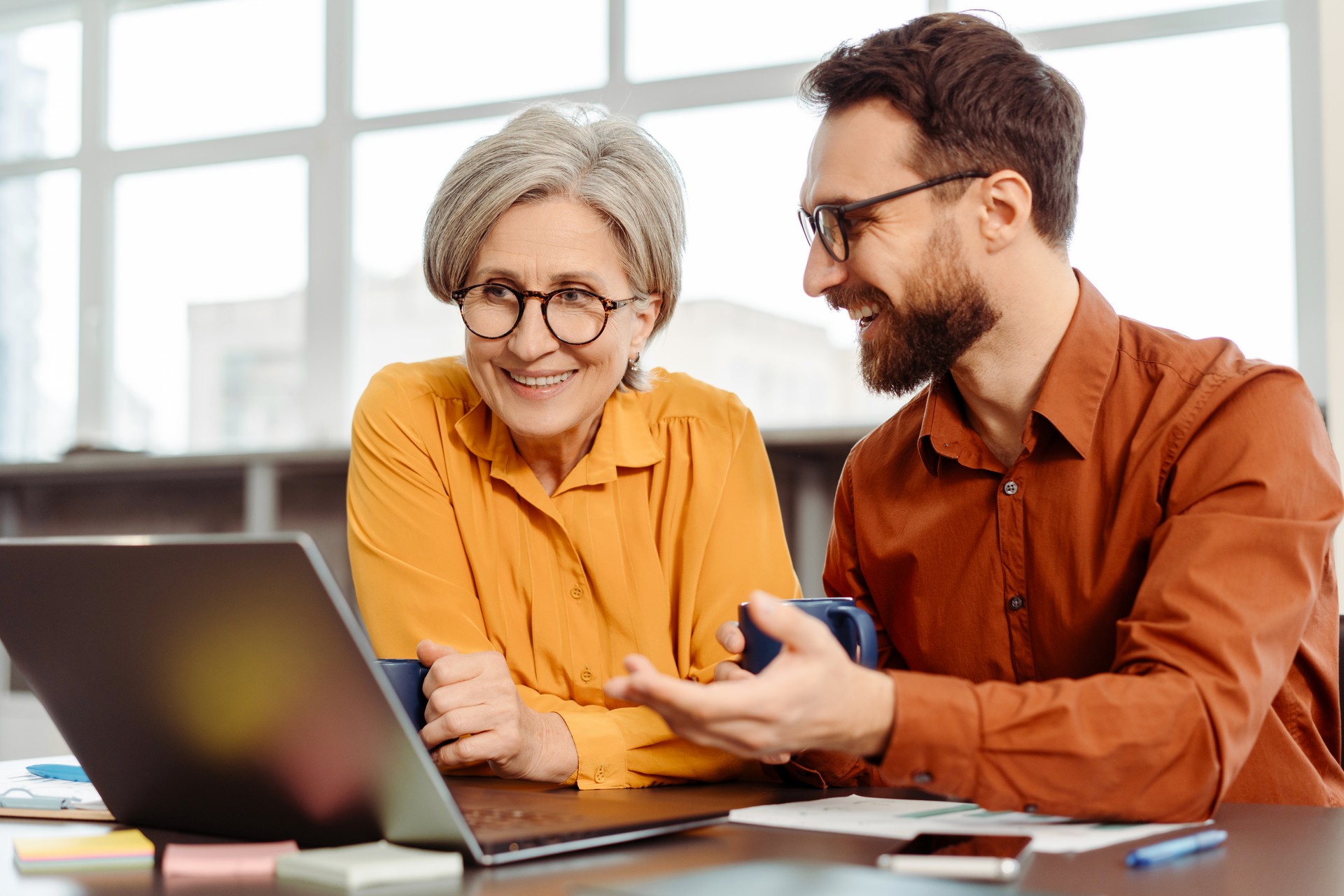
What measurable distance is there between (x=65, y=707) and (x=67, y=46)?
4.79 m

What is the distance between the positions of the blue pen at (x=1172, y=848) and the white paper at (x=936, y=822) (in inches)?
1.7

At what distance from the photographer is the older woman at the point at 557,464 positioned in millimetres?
1554

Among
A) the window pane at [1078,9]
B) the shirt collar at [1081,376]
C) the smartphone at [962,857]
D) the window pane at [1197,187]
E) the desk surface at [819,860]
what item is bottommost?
the desk surface at [819,860]

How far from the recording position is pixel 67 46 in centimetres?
498

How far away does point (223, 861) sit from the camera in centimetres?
82

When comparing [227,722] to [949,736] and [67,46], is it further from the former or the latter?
[67,46]

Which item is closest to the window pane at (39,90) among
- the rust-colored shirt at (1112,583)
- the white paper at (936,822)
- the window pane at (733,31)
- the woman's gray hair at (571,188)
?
the window pane at (733,31)

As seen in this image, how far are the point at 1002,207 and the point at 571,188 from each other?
524 millimetres

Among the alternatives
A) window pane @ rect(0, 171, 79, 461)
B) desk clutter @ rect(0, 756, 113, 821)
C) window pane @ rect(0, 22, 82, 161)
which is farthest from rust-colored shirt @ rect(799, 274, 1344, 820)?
window pane @ rect(0, 22, 82, 161)

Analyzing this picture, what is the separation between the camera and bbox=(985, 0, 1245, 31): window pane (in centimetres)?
345

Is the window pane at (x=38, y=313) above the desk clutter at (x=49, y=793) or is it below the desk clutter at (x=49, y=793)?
above

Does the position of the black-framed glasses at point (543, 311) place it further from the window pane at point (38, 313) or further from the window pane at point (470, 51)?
the window pane at point (38, 313)

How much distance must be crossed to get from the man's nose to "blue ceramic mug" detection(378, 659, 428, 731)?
2.00 feet

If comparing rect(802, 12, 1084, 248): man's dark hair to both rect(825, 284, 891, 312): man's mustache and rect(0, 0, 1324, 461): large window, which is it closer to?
rect(825, 284, 891, 312): man's mustache
